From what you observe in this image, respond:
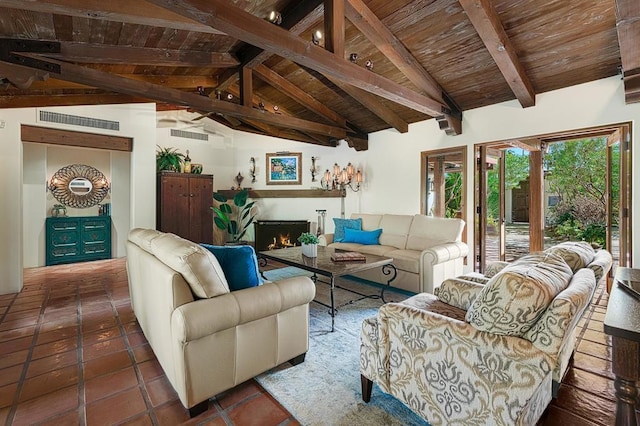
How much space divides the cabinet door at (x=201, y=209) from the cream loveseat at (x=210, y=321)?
13.3 ft

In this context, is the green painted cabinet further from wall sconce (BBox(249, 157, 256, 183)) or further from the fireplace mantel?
wall sconce (BBox(249, 157, 256, 183))

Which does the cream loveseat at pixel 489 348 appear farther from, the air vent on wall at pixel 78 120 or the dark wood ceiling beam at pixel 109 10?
the air vent on wall at pixel 78 120

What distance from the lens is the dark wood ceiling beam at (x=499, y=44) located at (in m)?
2.52

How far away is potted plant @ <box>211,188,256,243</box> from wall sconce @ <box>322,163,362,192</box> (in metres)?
1.86

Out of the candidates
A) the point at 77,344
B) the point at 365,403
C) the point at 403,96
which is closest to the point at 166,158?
the point at 77,344

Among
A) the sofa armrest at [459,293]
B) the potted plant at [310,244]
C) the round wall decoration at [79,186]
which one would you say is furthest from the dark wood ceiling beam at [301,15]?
the round wall decoration at [79,186]

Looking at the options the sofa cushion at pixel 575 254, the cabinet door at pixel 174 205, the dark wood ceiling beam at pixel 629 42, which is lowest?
the sofa cushion at pixel 575 254

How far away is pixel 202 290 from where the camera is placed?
5.62 feet

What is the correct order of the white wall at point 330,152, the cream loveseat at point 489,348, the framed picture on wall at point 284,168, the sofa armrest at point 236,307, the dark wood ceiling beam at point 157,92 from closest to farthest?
1. the cream loveseat at point 489,348
2. the sofa armrest at point 236,307
3. the dark wood ceiling beam at point 157,92
4. the white wall at point 330,152
5. the framed picture on wall at point 284,168

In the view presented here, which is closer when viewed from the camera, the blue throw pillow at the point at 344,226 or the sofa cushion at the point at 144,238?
the sofa cushion at the point at 144,238

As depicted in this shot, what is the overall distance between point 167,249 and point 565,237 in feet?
24.7

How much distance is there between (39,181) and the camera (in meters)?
5.23

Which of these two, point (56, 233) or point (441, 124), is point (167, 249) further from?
point (56, 233)

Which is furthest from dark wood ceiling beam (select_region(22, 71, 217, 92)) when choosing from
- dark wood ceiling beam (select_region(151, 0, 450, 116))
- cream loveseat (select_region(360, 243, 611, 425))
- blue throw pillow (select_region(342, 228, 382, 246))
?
cream loveseat (select_region(360, 243, 611, 425))
